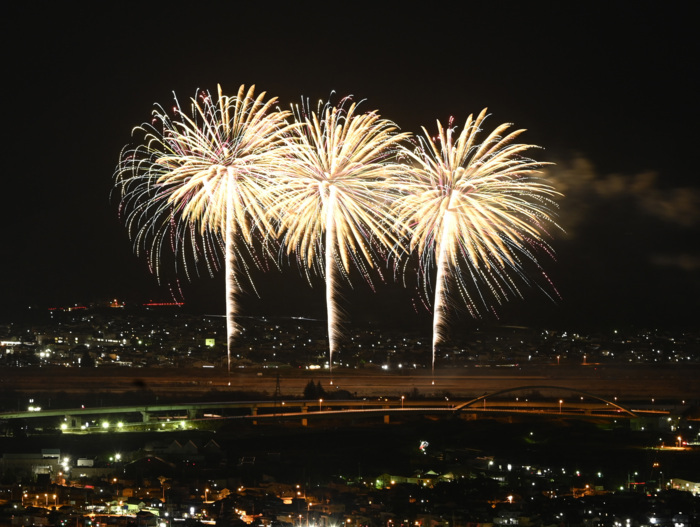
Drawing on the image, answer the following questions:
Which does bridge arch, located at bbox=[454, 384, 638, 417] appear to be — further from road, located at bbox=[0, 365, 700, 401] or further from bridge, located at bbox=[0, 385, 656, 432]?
road, located at bbox=[0, 365, 700, 401]

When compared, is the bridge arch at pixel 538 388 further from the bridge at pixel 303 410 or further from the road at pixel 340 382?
the road at pixel 340 382

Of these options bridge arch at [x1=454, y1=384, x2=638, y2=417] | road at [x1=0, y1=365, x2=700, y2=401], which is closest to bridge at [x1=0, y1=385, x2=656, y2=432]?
bridge arch at [x1=454, y1=384, x2=638, y2=417]

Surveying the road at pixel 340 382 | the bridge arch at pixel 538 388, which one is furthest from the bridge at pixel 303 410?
the road at pixel 340 382

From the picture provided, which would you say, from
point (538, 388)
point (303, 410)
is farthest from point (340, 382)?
point (538, 388)

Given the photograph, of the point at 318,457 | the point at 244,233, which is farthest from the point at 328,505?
the point at 318,457

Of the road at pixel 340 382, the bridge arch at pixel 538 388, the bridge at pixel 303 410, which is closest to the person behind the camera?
the bridge at pixel 303 410

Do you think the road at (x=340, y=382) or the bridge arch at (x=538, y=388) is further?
the road at (x=340, y=382)

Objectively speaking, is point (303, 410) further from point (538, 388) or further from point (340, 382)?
point (538, 388)

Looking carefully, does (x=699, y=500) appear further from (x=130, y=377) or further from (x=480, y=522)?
(x=130, y=377)

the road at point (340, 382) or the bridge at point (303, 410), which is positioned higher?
the road at point (340, 382)
